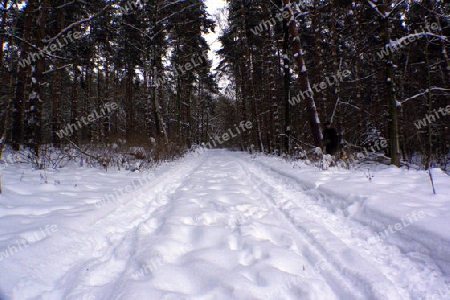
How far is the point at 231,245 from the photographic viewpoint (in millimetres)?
1880

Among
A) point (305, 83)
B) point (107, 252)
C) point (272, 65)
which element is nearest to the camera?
point (107, 252)

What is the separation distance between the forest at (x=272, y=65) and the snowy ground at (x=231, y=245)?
1.36m

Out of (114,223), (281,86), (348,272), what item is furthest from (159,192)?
(281,86)

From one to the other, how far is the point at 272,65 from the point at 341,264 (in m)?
12.5

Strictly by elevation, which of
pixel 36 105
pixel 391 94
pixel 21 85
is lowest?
pixel 391 94

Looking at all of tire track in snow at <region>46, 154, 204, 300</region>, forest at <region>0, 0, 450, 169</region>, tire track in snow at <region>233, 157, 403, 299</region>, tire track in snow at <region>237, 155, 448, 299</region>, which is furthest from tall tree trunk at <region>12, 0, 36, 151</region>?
tire track in snow at <region>237, 155, 448, 299</region>

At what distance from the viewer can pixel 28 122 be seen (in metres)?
6.00

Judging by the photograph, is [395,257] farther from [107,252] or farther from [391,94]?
[391,94]

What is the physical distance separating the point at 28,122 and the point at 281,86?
15231 mm

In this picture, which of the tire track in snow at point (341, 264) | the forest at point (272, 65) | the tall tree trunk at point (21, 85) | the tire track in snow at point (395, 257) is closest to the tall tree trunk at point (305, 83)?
the forest at point (272, 65)

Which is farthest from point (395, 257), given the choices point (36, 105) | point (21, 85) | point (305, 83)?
point (21, 85)

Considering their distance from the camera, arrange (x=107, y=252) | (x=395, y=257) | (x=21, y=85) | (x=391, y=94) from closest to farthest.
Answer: (x=395, y=257) < (x=107, y=252) < (x=391, y=94) < (x=21, y=85)

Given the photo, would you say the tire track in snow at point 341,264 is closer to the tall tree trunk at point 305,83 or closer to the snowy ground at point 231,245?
the snowy ground at point 231,245

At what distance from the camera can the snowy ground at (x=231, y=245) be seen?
4.34 ft
